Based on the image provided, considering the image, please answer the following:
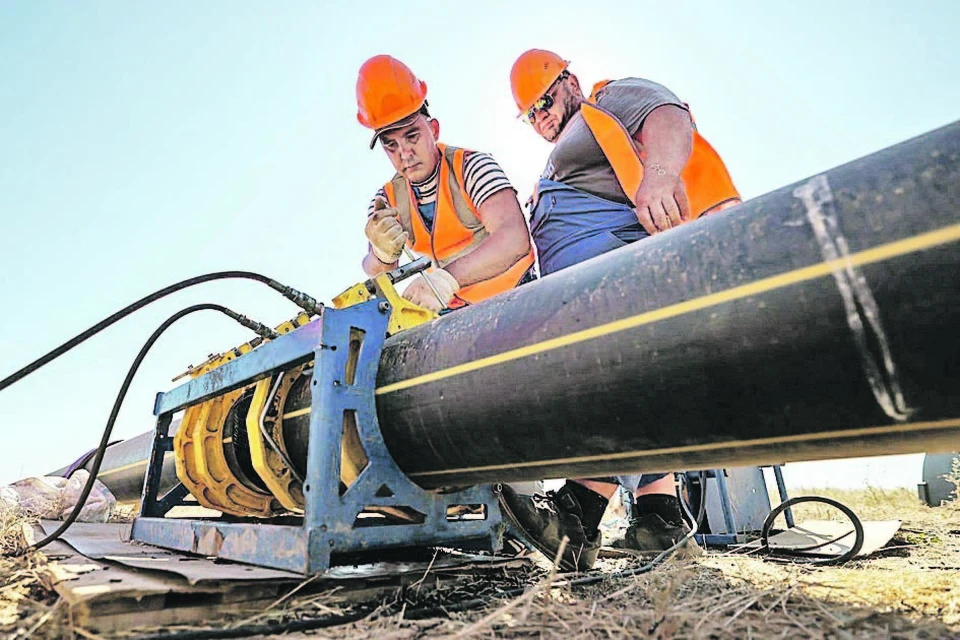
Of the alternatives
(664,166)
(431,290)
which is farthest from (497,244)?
(664,166)

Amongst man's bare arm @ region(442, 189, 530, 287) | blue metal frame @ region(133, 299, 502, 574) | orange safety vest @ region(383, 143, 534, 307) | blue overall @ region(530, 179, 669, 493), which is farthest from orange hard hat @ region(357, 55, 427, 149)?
blue metal frame @ region(133, 299, 502, 574)

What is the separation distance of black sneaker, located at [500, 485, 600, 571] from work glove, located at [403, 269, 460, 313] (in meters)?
0.78

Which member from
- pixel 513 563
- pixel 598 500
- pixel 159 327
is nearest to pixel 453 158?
pixel 159 327

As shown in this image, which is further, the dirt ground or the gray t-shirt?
the gray t-shirt

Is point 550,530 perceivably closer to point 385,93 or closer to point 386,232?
point 386,232

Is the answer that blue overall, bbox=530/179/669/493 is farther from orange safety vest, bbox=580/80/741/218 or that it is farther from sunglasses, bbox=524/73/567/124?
sunglasses, bbox=524/73/567/124

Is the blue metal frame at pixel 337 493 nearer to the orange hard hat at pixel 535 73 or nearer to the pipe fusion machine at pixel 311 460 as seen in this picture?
the pipe fusion machine at pixel 311 460

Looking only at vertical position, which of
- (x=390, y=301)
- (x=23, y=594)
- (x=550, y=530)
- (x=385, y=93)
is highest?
(x=385, y=93)

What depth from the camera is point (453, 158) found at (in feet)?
8.96

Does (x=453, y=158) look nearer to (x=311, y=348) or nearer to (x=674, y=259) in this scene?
(x=311, y=348)

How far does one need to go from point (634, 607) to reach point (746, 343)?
63cm

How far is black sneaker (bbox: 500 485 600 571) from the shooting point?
69.4 inches

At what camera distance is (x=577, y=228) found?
244 centimetres

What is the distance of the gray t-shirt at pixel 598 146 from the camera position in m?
2.34
